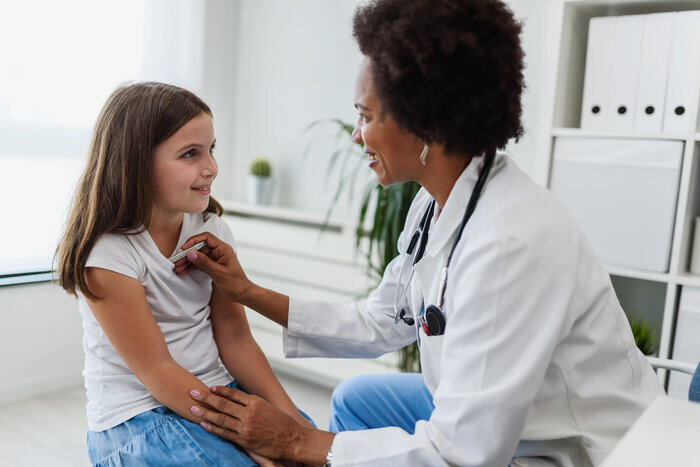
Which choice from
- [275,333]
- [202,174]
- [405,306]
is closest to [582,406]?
[405,306]

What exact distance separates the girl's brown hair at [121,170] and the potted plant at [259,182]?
6.04ft

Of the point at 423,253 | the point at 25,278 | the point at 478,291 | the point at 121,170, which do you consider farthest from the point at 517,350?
the point at 25,278

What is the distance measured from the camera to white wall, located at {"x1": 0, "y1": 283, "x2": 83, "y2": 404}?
2.54m

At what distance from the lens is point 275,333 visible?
9.59 ft

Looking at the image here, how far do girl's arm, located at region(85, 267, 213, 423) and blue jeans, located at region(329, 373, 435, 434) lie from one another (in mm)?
429

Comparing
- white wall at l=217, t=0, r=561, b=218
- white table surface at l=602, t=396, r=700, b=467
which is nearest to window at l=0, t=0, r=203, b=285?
white wall at l=217, t=0, r=561, b=218

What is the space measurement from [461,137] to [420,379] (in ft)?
2.15

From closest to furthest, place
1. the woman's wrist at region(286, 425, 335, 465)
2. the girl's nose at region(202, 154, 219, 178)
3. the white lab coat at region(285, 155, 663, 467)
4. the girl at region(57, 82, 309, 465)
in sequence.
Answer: the white lab coat at region(285, 155, 663, 467), the woman's wrist at region(286, 425, 335, 465), the girl at region(57, 82, 309, 465), the girl's nose at region(202, 154, 219, 178)

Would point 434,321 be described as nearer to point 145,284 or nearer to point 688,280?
point 145,284

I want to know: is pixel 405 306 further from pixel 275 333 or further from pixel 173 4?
pixel 173 4

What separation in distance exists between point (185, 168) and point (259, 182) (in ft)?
6.07

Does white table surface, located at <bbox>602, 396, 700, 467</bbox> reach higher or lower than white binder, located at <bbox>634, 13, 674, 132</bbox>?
lower

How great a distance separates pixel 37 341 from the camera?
2.65m

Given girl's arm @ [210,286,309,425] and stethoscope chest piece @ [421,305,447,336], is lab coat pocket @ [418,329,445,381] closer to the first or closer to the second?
stethoscope chest piece @ [421,305,447,336]
